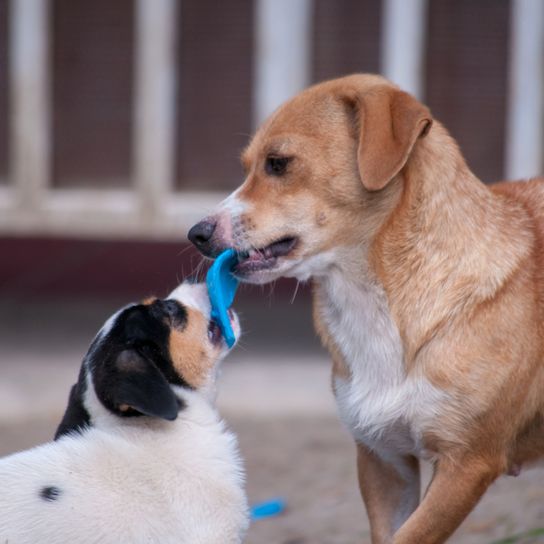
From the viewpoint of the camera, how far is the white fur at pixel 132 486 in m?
4.17

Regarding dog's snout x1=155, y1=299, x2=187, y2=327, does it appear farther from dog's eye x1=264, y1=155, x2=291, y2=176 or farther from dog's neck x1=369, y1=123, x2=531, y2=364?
dog's neck x1=369, y1=123, x2=531, y2=364

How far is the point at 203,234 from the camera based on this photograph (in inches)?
186

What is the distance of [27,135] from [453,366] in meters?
5.71

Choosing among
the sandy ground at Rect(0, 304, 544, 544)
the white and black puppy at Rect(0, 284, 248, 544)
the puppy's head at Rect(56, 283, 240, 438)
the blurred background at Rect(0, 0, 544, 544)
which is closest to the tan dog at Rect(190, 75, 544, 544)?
the puppy's head at Rect(56, 283, 240, 438)

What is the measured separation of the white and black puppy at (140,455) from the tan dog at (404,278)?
0.44m

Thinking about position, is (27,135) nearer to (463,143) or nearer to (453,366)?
(463,143)

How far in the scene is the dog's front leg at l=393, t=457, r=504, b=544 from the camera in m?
4.33

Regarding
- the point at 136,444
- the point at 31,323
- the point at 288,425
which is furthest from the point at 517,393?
the point at 31,323

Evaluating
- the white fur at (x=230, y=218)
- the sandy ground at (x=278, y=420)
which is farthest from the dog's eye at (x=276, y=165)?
the sandy ground at (x=278, y=420)

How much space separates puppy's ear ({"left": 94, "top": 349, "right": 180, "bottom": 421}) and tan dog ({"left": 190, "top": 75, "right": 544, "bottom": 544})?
24.8 inches

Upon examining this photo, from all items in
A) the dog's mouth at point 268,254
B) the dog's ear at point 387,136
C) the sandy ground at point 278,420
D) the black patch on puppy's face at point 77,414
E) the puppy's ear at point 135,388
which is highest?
the dog's ear at point 387,136

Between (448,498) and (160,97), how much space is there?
18.2 ft

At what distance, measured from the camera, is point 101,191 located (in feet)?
30.8

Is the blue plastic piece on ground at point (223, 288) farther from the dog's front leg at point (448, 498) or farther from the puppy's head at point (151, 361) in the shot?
the dog's front leg at point (448, 498)
